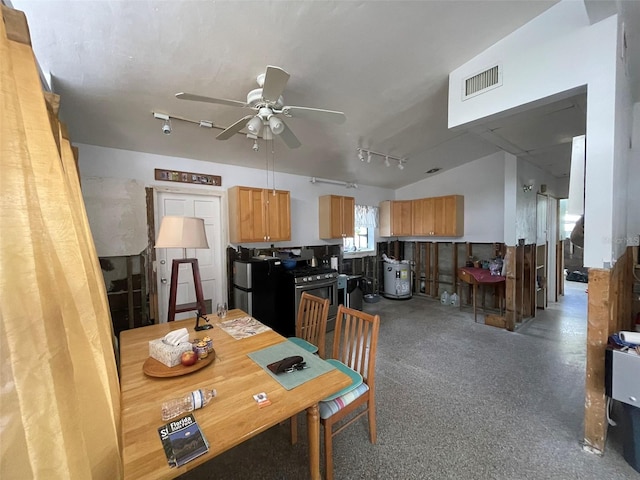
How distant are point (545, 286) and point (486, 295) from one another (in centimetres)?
118

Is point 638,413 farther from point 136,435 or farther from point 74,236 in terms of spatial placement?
point 74,236

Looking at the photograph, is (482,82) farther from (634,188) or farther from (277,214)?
(277,214)

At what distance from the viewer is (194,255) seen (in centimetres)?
374

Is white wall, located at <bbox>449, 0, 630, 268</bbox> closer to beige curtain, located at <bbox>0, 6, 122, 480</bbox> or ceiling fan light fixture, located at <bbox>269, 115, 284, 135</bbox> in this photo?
ceiling fan light fixture, located at <bbox>269, 115, 284, 135</bbox>

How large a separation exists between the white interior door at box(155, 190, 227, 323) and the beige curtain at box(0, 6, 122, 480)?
260 centimetres

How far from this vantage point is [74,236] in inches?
44.4

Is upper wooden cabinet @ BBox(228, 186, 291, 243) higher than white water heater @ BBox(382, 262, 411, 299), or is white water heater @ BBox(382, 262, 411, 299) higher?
upper wooden cabinet @ BBox(228, 186, 291, 243)

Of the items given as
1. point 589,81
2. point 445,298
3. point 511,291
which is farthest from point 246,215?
point 445,298

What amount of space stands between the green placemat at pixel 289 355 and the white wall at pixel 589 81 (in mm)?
1990

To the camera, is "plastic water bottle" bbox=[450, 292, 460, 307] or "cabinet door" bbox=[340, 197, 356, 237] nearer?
"cabinet door" bbox=[340, 197, 356, 237]

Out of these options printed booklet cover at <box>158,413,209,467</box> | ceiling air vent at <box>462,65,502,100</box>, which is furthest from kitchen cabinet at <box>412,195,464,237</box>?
printed booklet cover at <box>158,413,209,467</box>

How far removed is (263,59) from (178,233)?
4.96 feet

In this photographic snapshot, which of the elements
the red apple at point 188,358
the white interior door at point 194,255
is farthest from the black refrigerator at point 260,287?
the red apple at point 188,358

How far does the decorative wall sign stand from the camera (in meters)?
3.45
